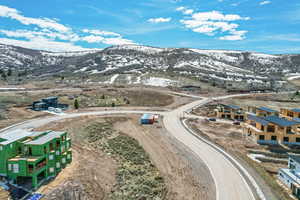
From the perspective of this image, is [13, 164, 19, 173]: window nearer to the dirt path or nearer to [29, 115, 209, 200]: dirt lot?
[29, 115, 209, 200]: dirt lot

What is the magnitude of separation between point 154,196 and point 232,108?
47726 mm

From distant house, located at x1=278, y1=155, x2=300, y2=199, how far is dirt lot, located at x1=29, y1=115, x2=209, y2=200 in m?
10.6

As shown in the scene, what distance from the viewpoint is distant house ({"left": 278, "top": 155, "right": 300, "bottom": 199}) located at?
24.4 metres

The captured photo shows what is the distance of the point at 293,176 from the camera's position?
26.0 meters

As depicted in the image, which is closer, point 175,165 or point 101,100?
point 175,165

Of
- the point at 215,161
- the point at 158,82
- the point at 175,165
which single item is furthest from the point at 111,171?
the point at 158,82

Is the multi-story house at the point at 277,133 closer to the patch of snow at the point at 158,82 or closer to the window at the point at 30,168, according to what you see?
the window at the point at 30,168

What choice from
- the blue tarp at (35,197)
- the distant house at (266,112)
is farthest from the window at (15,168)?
the distant house at (266,112)

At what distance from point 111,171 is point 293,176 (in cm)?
2315

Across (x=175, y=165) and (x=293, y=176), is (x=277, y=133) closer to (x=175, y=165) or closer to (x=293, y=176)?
(x=293, y=176)

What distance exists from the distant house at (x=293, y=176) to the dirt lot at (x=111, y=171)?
10589 mm

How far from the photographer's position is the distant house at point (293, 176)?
80.0ft

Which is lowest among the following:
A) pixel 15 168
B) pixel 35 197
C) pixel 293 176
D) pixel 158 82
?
pixel 293 176

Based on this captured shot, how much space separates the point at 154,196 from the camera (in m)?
22.7
